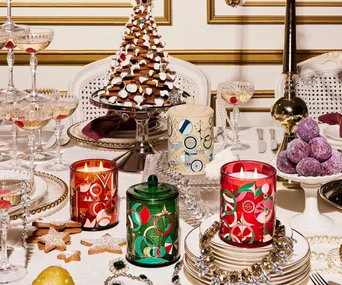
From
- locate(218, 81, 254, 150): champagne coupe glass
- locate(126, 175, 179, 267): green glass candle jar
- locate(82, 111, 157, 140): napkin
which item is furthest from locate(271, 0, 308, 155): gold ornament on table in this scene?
locate(126, 175, 179, 267): green glass candle jar

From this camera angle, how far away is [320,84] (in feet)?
8.96

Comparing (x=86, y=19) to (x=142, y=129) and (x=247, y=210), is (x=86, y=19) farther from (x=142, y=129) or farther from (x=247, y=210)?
(x=247, y=210)

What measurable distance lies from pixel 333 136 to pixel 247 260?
35.7 inches

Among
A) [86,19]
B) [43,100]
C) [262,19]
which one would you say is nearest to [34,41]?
[43,100]

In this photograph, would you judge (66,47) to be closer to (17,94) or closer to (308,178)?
(17,94)

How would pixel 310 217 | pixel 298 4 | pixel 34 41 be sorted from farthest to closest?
1. pixel 298 4
2. pixel 34 41
3. pixel 310 217

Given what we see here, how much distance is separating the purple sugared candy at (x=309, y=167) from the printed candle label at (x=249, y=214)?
0.75ft

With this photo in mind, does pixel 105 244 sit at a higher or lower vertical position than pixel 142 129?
lower

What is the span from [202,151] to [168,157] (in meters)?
0.09

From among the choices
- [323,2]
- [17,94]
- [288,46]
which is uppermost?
[323,2]

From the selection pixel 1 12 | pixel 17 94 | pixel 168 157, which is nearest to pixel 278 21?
pixel 1 12

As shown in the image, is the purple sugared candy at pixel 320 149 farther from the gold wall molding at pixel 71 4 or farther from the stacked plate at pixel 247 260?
the gold wall molding at pixel 71 4

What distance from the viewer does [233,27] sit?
11.2ft

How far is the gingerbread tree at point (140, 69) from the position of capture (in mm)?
1775
